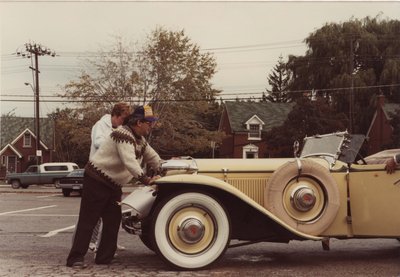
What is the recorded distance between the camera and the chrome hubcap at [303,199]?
5.16 m

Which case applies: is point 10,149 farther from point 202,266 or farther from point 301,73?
point 202,266

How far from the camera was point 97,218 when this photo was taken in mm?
5266

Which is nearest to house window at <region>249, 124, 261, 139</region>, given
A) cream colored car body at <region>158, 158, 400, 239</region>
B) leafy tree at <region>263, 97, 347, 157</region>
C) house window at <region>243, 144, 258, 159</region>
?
house window at <region>243, 144, 258, 159</region>

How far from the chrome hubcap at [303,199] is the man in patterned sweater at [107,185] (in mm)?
1529

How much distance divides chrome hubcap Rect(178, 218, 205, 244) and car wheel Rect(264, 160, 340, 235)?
27.9 inches

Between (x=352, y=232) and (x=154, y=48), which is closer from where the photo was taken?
(x=352, y=232)

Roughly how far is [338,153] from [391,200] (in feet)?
2.41

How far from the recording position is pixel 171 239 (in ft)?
16.4

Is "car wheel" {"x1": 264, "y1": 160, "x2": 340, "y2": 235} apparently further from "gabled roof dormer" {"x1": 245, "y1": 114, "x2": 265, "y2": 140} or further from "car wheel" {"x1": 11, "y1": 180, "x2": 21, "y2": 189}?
"gabled roof dormer" {"x1": 245, "y1": 114, "x2": 265, "y2": 140}

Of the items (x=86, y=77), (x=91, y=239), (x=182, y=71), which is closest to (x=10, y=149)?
(x=86, y=77)

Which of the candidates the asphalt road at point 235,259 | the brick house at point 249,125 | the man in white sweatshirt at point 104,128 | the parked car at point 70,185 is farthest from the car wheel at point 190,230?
the brick house at point 249,125

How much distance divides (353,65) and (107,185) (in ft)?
118

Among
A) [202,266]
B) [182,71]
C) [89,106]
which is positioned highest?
[182,71]

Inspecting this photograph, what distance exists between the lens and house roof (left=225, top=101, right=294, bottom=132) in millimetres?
45125
